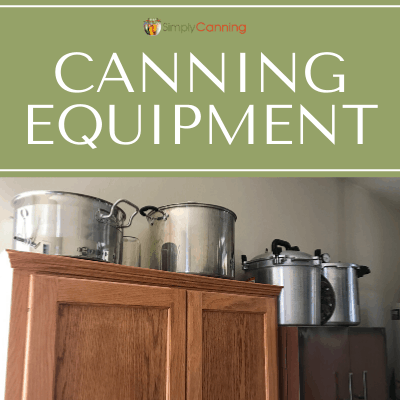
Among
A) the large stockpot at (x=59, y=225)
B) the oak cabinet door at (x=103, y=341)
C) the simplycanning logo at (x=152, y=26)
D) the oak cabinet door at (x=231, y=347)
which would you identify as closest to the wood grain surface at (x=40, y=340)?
the oak cabinet door at (x=103, y=341)

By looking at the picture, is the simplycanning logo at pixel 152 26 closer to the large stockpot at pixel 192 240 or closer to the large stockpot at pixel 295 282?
the large stockpot at pixel 192 240

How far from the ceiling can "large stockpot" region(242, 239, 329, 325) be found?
89.2 inches

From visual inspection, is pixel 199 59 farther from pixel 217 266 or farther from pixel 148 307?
pixel 148 307

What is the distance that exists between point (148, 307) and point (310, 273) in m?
1.08

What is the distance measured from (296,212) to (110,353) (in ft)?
7.63

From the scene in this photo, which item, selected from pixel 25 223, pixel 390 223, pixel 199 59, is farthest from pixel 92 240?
pixel 390 223

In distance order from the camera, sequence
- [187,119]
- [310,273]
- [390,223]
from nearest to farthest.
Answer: [187,119] → [310,273] → [390,223]

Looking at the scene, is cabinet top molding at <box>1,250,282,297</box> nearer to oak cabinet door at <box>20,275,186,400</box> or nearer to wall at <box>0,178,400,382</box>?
oak cabinet door at <box>20,275,186,400</box>

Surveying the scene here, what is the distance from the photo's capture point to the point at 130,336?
1.28 metres

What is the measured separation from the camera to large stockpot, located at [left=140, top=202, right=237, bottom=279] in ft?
5.37

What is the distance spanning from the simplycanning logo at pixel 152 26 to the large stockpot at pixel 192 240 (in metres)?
0.65

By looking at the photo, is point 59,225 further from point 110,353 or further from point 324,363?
point 324,363

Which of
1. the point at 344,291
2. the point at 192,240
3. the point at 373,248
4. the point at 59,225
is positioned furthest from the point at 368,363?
the point at 373,248

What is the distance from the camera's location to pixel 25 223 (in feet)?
4.31
